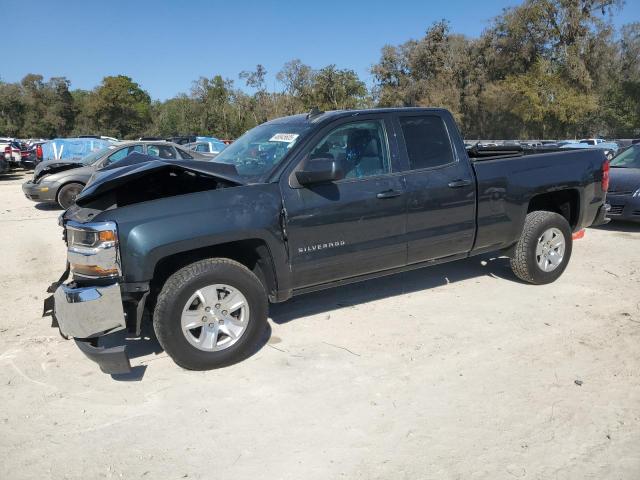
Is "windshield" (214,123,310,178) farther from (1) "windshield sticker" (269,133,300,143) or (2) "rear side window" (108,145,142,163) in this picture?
(2) "rear side window" (108,145,142,163)

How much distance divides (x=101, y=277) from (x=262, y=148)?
1799 millimetres

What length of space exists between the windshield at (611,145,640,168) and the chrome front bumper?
9.28m

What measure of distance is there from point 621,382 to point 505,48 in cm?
4124

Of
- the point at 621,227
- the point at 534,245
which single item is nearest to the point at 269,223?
the point at 534,245

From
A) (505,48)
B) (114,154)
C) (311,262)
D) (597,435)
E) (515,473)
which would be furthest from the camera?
(505,48)

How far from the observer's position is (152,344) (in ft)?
14.4

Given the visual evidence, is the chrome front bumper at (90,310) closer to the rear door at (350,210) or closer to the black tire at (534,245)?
the rear door at (350,210)

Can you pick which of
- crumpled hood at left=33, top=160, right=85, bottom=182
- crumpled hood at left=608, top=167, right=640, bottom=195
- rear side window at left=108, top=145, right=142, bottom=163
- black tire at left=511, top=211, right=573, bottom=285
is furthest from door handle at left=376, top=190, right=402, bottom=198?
crumpled hood at left=33, top=160, right=85, bottom=182

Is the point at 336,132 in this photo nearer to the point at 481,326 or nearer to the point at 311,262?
the point at 311,262

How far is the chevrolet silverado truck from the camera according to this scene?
3537mm

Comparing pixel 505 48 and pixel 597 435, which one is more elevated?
pixel 505 48

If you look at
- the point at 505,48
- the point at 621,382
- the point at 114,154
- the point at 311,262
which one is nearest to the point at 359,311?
the point at 311,262

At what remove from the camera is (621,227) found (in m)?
9.10

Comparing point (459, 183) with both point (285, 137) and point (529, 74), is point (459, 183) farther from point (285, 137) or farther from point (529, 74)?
point (529, 74)
